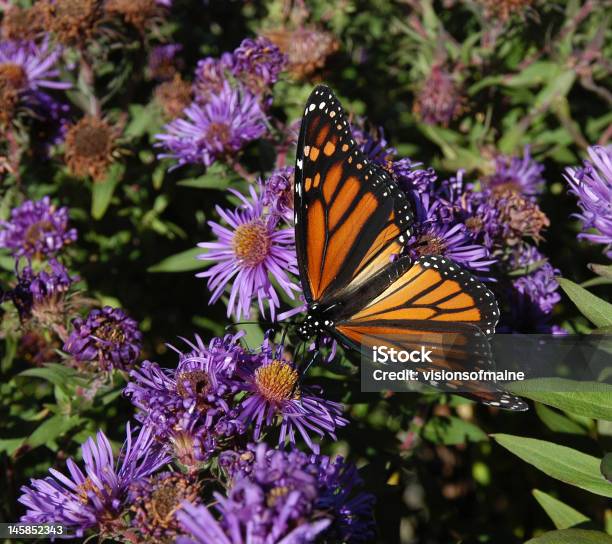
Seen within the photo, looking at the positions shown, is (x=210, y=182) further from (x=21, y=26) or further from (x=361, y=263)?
(x=21, y=26)

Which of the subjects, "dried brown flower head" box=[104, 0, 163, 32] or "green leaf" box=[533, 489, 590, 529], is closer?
"green leaf" box=[533, 489, 590, 529]

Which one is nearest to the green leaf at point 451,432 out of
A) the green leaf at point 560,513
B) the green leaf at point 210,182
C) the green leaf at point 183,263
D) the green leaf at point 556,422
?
the green leaf at point 556,422

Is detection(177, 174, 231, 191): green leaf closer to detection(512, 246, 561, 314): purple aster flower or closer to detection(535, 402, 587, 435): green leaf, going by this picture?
detection(512, 246, 561, 314): purple aster flower

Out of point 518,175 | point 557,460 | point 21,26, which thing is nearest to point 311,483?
point 557,460

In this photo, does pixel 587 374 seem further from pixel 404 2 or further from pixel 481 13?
pixel 404 2

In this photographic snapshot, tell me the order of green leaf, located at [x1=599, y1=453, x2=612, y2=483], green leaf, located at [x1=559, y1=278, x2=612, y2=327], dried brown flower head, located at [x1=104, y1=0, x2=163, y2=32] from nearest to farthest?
green leaf, located at [x1=599, y1=453, x2=612, y2=483] < green leaf, located at [x1=559, y1=278, x2=612, y2=327] < dried brown flower head, located at [x1=104, y1=0, x2=163, y2=32]

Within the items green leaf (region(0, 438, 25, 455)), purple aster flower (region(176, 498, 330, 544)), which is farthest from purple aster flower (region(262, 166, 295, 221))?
green leaf (region(0, 438, 25, 455))
